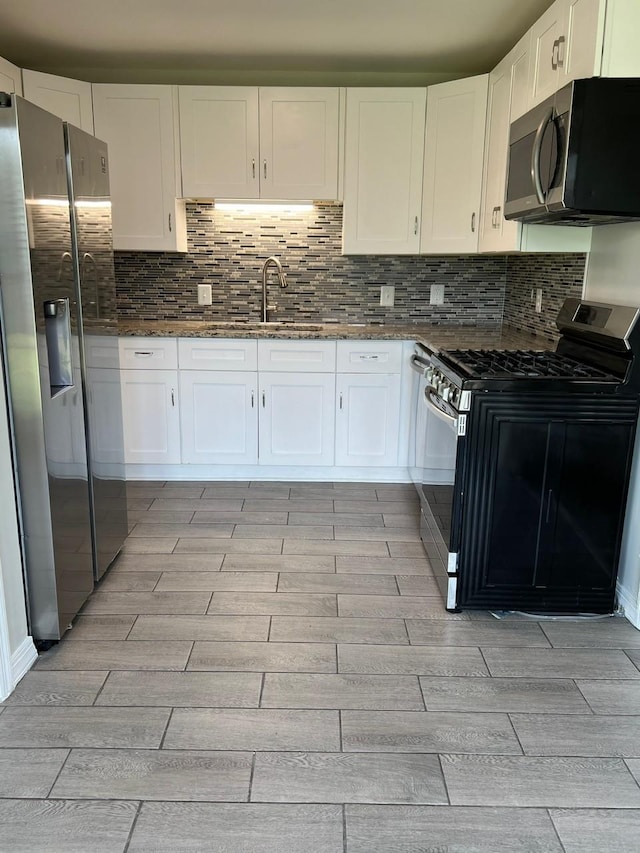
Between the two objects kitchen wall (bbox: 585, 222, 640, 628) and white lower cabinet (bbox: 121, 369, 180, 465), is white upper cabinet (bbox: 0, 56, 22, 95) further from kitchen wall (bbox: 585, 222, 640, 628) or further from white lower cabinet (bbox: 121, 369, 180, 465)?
kitchen wall (bbox: 585, 222, 640, 628)

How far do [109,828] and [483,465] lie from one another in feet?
5.27

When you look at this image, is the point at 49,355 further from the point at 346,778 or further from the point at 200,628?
the point at 346,778

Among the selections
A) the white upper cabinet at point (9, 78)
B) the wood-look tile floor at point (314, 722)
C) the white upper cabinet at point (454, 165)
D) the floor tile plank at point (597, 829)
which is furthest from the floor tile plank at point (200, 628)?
the white upper cabinet at point (9, 78)

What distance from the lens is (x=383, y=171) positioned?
152 inches

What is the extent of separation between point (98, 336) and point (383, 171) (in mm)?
2069

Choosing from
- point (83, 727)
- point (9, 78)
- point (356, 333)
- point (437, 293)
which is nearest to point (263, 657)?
point (83, 727)

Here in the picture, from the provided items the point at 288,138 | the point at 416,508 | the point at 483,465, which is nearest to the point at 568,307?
the point at 483,465

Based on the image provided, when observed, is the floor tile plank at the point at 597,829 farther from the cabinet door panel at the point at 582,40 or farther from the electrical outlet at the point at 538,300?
the electrical outlet at the point at 538,300

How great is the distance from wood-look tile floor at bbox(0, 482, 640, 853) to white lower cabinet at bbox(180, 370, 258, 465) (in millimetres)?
1054

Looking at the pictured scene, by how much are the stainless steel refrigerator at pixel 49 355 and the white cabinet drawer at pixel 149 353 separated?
3.65ft

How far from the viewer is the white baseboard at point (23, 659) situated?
2.06 meters

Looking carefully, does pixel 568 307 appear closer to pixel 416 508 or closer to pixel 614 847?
pixel 416 508

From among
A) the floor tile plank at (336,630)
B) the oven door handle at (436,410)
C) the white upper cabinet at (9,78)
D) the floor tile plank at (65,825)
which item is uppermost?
the white upper cabinet at (9,78)

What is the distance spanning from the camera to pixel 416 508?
143 inches
